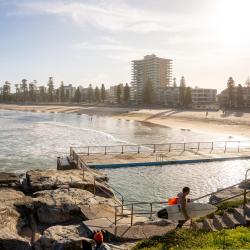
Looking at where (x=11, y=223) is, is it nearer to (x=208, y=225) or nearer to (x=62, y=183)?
(x=62, y=183)

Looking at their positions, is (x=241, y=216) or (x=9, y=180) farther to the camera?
(x=9, y=180)

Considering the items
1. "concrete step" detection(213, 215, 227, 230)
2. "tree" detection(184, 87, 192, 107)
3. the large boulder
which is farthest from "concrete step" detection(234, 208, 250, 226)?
"tree" detection(184, 87, 192, 107)

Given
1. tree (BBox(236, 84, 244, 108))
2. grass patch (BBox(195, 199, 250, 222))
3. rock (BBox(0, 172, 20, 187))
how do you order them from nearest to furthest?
1. grass patch (BBox(195, 199, 250, 222))
2. rock (BBox(0, 172, 20, 187))
3. tree (BBox(236, 84, 244, 108))

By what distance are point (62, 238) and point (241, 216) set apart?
6.22 metres

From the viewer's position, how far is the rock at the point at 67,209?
653 inches

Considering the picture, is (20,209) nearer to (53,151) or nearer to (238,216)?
(238,216)

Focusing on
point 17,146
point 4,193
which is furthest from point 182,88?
point 4,193

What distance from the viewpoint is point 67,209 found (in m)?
16.9

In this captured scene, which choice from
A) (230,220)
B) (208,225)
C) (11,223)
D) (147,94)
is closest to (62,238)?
(11,223)

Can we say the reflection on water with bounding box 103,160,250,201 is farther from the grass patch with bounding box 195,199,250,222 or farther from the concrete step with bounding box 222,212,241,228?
the concrete step with bounding box 222,212,241,228

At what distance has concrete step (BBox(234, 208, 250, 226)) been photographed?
40.5 ft

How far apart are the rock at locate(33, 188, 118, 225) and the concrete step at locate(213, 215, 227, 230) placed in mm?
5062

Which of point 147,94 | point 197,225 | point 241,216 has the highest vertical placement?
point 147,94

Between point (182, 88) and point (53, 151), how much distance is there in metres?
117
